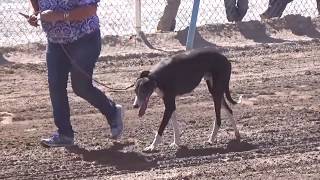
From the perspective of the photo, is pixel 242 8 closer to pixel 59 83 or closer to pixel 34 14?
pixel 59 83

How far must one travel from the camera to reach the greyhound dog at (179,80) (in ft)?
21.5

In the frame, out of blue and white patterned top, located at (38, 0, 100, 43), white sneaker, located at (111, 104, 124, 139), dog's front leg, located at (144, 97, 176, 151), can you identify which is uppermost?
blue and white patterned top, located at (38, 0, 100, 43)

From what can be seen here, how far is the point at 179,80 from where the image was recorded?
267 inches

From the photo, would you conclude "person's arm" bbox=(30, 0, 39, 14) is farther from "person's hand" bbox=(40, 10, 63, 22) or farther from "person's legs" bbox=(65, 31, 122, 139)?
"person's legs" bbox=(65, 31, 122, 139)

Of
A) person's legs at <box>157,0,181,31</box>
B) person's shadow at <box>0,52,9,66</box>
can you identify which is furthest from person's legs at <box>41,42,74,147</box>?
person's legs at <box>157,0,181,31</box>

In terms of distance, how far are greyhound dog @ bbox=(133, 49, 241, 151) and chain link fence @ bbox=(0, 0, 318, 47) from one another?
4.93 m

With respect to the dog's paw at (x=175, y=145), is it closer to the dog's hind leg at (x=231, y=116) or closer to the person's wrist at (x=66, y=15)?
the dog's hind leg at (x=231, y=116)

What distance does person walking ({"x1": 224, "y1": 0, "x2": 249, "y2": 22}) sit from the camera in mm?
12422

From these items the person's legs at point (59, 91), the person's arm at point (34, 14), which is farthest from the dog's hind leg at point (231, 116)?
the person's arm at point (34, 14)

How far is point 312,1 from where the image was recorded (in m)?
14.6

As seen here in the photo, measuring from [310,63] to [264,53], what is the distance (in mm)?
813

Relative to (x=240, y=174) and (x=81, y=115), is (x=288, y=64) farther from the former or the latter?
(x=240, y=174)

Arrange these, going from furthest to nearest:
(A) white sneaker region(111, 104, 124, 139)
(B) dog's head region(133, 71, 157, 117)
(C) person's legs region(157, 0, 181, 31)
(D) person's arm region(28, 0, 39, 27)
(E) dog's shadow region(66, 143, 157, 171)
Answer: (C) person's legs region(157, 0, 181, 31), (A) white sneaker region(111, 104, 124, 139), (D) person's arm region(28, 0, 39, 27), (E) dog's shadow region(66, 143, 157, 171), (B) dog's head region(133, 71, 157, 117)

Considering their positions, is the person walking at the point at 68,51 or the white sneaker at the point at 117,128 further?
the white sneaker at the point at 117,128
